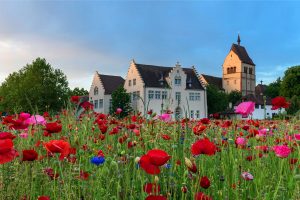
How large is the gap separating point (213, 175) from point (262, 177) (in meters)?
0.48

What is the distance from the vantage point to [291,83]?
56531 millimetres

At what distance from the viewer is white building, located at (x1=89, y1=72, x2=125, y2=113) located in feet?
167

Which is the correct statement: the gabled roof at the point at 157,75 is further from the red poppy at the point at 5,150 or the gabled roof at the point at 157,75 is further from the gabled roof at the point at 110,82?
the red poppy at the point at 5,150

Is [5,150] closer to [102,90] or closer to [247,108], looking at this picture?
[247,108]

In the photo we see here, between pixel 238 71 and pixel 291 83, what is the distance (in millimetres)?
25341

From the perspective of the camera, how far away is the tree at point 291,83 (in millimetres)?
55594

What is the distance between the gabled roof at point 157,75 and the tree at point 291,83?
14369 mm

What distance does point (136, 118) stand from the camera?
157 inches

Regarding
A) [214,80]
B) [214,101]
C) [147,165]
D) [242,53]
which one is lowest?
[147,165]

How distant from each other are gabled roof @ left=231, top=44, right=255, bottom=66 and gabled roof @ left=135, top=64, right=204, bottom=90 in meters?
32.4

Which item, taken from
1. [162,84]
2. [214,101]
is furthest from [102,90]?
[214,101]

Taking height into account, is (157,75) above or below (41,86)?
above

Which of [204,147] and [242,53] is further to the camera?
[242,53]

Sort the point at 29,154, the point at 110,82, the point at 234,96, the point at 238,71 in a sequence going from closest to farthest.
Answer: the point at 29,154 < the point at 110,82 < the point at 234,96 < the point at 238,71
